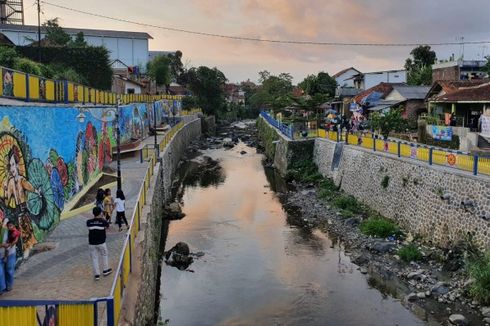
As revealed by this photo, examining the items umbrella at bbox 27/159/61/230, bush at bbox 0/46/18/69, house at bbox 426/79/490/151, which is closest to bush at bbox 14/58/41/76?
bush at bbox 0/46/18/69

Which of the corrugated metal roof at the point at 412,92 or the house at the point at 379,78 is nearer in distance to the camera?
the corrugated metal roof at the point at 412,92

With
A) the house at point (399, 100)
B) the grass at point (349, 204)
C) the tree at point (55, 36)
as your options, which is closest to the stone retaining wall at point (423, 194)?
the grass at point (349, 204)

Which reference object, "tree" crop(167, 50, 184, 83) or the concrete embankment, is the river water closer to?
the concrete embankment

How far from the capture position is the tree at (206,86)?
3730 inches

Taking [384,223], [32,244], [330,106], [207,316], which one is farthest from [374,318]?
[330,106]

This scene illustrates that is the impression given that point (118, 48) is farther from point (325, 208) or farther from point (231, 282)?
point (231, 282)

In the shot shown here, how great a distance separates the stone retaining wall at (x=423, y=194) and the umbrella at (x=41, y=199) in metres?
14.5

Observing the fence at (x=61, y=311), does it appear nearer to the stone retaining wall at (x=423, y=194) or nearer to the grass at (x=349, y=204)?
the stone retaining wall at (x=423, y=194)

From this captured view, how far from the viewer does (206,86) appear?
96625 millimetres

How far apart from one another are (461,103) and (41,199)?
28837 millimetres

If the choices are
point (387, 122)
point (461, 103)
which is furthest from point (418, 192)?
point (461, 103)

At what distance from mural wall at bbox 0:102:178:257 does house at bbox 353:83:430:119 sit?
27509 millimetres

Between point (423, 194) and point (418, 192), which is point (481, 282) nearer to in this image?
point (423, 194)

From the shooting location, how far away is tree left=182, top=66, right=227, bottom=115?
94.8 meters
